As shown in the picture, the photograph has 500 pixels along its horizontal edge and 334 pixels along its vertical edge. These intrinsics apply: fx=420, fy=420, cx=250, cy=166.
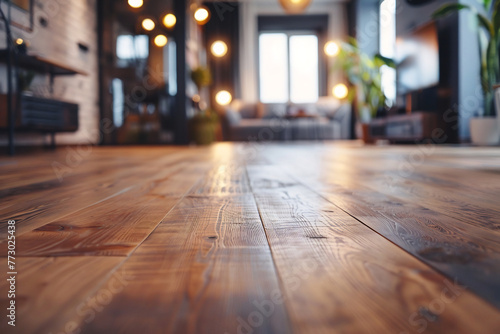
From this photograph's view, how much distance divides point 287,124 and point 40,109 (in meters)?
4.97

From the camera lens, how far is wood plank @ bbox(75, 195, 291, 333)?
32 cm

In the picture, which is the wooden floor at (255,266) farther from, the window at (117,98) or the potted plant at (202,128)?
the window at (117,98)

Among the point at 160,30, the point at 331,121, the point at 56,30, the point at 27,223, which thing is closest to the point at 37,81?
the point at 56,30

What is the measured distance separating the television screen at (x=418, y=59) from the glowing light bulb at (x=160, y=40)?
349 centimetres

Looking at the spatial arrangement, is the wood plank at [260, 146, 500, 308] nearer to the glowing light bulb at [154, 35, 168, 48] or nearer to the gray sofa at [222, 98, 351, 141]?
the glowing light bulb at [154, 35, 168, 48]

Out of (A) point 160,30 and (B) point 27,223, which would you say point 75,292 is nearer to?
(B) point 27,223

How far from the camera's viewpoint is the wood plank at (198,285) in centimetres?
32

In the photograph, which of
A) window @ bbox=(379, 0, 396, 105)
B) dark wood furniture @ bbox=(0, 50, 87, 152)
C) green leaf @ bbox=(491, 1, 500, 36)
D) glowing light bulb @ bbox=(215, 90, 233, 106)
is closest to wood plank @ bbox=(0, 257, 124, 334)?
dark wood furniture @ bbox=(0, 50, 87, 152)

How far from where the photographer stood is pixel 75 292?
39 cm

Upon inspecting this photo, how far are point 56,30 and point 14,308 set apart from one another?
514 centimetres

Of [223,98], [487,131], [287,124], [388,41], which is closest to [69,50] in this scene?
[287,124]

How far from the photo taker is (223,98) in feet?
30.3

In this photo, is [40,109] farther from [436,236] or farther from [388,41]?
[388,41]

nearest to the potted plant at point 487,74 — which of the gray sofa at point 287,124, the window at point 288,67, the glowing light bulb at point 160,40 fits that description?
the gray sofa at point 287,124
